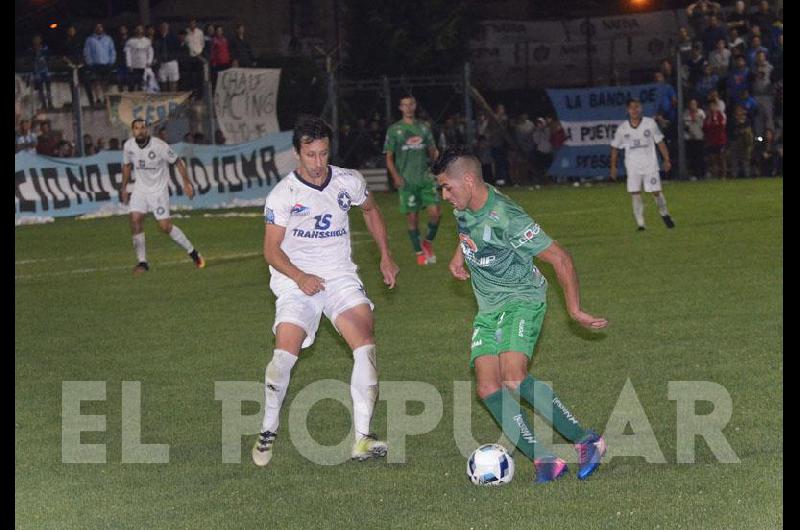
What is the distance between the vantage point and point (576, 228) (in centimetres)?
2286

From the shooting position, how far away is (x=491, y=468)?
24.1 ft

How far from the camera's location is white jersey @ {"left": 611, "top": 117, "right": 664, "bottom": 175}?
23.0 meters

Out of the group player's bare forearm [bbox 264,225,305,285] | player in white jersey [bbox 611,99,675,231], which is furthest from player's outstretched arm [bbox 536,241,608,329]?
player in white jersey [bbox 611,99,675,231]

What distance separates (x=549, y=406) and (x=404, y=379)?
3.07 meters

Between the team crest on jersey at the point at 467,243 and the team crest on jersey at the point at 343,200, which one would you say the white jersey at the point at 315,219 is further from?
the team crest on jersey at the point at 467,243

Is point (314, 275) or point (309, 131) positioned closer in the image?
point (309, 131)

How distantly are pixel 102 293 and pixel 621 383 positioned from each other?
8798mm

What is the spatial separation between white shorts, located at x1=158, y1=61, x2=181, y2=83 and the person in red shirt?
13653mm

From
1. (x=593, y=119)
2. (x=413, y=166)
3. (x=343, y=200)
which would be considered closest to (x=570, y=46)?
(x=593, y=119)

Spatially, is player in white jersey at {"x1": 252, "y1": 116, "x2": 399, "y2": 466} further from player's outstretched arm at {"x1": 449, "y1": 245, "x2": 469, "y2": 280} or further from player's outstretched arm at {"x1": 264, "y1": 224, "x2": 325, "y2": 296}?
player's outstretched arm at {"x1": 449, "y1": 245, "x2": 469, "y2": 280}

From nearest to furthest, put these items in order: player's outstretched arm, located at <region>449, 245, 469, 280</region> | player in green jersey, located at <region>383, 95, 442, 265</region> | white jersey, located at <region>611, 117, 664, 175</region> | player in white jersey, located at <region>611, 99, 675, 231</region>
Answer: player's outstretched arm, located at <region>449, 245, 469, 280</region> → player in green jersey, located at <region>383, 95, 442, 265</region> → player in white jersey, located at <region>611, 99, 675, 231</region> → white jersey, located at <region>611, 117, 664, 175</region>

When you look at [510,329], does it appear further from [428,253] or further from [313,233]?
[428,253]

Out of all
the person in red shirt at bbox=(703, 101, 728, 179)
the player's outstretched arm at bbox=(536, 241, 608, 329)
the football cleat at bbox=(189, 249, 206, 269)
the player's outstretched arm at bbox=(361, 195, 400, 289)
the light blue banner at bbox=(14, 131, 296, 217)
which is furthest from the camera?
the person in red shirt at bbox=(703, 101, 728, 179)

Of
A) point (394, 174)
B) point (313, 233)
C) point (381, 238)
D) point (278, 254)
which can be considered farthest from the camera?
point (394, 174)
